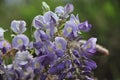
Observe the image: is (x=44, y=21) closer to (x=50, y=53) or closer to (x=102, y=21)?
(x=50, y=53)

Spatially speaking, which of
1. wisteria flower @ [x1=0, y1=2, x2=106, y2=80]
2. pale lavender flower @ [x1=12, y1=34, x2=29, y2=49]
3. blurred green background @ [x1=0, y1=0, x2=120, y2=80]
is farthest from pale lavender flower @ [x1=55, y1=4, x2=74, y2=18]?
blurred green background @ [x1=0, y1=0, x2=120, y2=80]

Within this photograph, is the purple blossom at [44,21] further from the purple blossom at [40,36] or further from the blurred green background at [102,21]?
the blurred green background at [102,21]

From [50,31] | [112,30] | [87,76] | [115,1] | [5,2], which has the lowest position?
[87,76]

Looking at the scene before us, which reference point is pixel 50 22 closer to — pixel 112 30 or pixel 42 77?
pixel 42 77

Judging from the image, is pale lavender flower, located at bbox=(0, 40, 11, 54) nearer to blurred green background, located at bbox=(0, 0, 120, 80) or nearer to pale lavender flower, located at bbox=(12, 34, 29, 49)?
pale lavender flower, located at bbox=(12, 34, 29, 49)

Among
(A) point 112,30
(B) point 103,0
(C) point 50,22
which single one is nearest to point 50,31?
(C) point 50,22

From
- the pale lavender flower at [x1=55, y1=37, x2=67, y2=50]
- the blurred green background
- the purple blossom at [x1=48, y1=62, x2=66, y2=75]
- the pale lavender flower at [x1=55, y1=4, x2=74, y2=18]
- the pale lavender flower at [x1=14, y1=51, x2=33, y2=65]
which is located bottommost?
the purple blossom at [x1=48, y1=62, x2=66, y2=75]

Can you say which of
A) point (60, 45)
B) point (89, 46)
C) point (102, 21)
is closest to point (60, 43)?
point (60, 45)
